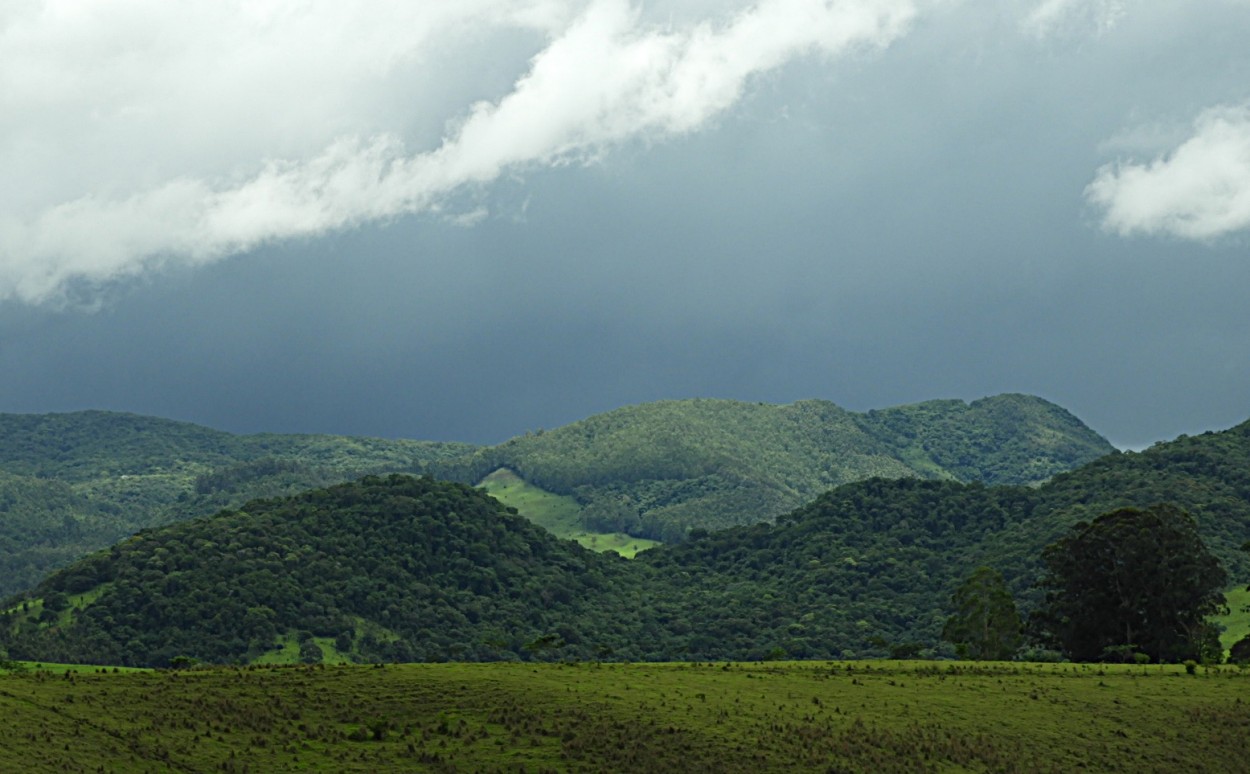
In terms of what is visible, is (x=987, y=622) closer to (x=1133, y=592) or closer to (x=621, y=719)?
(x=1133, y=592)

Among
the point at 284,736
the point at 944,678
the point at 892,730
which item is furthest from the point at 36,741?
the point at 944,678

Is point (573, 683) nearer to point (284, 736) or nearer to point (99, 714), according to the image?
point (284, 736)

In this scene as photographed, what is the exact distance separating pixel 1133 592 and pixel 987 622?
19.2 metres

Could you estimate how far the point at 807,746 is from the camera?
10044 cm

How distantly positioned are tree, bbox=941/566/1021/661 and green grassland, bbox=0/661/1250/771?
43.6 meters

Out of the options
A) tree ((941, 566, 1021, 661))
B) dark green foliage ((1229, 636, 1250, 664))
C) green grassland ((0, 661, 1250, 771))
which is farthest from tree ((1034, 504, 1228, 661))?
green grassland ((0, 661, 1250, 771))

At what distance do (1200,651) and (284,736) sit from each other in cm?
9815

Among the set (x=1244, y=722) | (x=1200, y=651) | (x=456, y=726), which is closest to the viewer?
(x=456, y=726)

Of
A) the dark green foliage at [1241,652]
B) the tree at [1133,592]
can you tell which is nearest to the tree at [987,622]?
the tree at [1133,592]

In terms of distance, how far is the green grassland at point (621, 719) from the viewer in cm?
8812

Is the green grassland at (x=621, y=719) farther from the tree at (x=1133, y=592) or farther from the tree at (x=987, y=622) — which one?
the tree at (x=987, y=622)

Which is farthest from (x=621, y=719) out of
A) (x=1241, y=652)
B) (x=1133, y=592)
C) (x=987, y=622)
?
(x=987, y=622)

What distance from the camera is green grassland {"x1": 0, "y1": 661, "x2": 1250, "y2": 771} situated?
289 feet

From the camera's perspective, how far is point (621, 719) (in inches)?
4001
